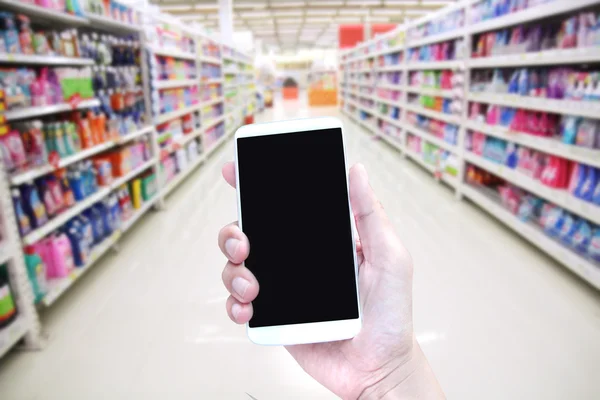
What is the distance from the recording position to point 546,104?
2.69m

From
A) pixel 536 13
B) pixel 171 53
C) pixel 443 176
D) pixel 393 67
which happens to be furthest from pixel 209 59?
pixel 536 13

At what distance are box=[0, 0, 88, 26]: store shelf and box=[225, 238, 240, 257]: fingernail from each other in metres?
1.97

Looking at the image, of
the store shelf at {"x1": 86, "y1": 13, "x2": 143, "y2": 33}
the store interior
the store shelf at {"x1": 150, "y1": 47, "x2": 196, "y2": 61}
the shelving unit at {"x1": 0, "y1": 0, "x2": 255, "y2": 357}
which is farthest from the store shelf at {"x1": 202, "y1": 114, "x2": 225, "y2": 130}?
the store shelf at {"x1": 86, "y1": 13, "x2": 143, "y2": 33}

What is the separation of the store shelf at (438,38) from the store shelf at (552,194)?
1.34m

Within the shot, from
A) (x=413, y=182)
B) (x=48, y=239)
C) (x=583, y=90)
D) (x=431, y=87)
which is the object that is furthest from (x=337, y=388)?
(x=431, y=87)

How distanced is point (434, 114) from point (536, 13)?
2185 mm

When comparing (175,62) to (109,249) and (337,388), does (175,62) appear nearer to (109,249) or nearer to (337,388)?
(109,249)

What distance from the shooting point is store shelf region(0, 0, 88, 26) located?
6.81ft

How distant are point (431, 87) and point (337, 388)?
4744mm

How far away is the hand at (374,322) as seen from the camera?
863 millimetres

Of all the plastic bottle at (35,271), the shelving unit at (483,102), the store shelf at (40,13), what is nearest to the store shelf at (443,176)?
the shelving unit at (483,102)

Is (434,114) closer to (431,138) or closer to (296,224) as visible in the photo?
(431,138)

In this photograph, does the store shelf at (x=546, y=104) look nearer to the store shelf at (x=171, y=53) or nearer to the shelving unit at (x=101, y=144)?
the shelving unit at (x=101, y=144)

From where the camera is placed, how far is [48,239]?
2301 millimetres
